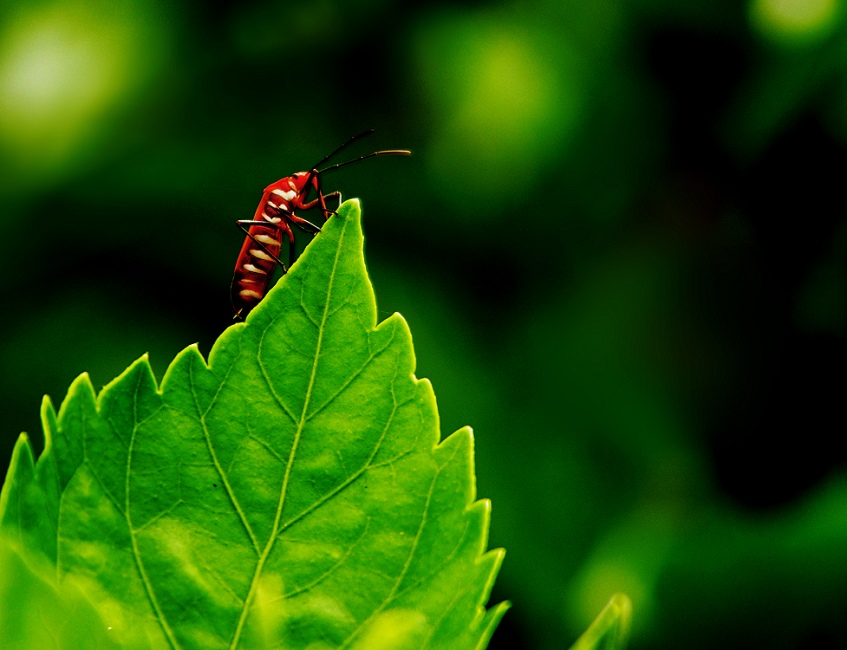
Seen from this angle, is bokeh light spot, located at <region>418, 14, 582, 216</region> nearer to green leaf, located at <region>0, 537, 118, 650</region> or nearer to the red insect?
the red insect

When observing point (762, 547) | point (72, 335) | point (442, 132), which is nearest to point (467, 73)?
point (442, 132)

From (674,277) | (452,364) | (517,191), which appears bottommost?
(452,364)

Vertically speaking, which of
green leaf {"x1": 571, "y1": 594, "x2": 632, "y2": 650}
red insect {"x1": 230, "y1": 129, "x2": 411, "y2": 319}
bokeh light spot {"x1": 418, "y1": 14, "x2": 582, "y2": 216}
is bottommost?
green leaf {"x1": 571, "y1": 594, "x2": 632, "y2": 650}

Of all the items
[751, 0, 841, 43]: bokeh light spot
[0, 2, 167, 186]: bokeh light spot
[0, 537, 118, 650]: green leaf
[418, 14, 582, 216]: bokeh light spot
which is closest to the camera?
[0, 537, 118, 650]: green leaf

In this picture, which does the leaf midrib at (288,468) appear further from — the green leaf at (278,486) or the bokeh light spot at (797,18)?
the bokeh light spot at (797,18)

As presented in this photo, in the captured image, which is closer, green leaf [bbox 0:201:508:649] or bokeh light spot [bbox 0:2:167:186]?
green leaf [bbox 0:201:508:649]

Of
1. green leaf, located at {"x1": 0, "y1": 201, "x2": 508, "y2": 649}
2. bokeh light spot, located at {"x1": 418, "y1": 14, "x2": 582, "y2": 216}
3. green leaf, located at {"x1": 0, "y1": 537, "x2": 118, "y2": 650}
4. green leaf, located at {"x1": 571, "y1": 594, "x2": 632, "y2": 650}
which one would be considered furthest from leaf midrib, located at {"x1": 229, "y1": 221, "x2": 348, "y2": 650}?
bokeh light spot, located at {"x1": 418, "y1": 14, "x2": 582, "y2": 216}

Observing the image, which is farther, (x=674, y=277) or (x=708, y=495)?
(x=674, y=277)

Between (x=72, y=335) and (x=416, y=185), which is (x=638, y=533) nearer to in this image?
(x=416, y=185)
